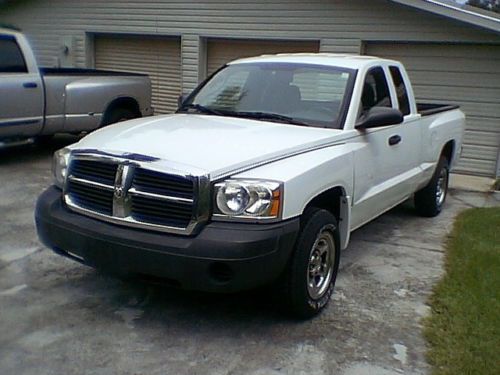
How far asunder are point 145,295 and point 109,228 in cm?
86

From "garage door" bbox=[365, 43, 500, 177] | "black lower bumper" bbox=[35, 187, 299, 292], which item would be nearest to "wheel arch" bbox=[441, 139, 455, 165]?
"garage door" bbox=[365, 43, 500, 177]

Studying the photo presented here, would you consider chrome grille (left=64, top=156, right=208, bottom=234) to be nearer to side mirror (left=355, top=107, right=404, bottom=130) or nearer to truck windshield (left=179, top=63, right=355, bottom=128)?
truck windshield (left=179, top=63, right=355, bottom=128)

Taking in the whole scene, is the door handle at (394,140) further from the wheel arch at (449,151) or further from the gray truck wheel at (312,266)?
the wheel arch at (449,151)

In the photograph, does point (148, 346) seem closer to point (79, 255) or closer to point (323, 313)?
point (79, 255)

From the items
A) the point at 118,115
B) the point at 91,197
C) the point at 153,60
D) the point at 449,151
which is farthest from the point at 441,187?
the point at 153,60

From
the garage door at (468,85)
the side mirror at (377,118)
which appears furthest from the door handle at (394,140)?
the garage door at (468,85)

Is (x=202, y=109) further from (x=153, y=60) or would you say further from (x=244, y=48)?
(x=153, y=60)

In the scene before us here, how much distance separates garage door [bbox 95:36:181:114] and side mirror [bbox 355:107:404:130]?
8.30 metres

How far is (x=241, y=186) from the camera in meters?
3.28

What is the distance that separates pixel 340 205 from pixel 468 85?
6.24 m

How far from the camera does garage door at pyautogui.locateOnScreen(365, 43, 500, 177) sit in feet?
30.1

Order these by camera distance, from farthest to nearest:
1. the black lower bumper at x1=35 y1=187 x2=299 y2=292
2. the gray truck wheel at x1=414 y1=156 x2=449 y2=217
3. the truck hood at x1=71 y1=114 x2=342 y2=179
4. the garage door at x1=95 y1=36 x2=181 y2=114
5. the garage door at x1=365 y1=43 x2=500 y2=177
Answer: the garage door at x1=95 y1=36 x2=181 y2=114
the garage door at x1=365 y1=43 x2=500 y2=177
the gray truck wheel at x1=414 y1=156 x2=449 y2=217
the truck hood at x1=71 y1=114 x2=342 y2=179
the black lower bumper at x1=35 y1=187 x2=299 y2=292

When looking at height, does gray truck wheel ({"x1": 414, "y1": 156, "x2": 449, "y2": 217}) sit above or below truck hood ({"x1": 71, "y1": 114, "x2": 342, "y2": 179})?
below

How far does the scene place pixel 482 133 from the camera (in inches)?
372
